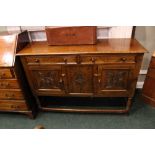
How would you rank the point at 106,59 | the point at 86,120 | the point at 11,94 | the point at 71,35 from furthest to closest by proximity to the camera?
the point at 86,120
the point at 11,94
the point at 71,35
the point at 106,59

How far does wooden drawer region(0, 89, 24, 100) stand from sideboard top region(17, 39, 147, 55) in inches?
16.4

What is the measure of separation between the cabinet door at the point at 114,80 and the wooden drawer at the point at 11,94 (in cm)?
81

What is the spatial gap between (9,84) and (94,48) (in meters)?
0.90

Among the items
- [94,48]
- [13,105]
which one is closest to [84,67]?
[94,48]

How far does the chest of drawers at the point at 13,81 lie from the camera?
54.8 inches

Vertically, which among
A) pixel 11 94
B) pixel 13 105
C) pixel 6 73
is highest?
pixel 6 73

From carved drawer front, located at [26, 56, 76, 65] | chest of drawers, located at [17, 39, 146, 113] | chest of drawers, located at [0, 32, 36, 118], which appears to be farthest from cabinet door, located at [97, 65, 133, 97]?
chest of drawers, located at [0, 32, 36, 118]

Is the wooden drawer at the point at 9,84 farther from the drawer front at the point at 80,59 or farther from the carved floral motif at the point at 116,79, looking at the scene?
the carved floral motif at the point at 116,79

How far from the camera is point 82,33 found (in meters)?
1.42

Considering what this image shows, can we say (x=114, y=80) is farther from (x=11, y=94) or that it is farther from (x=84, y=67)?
(x=11, y=94)

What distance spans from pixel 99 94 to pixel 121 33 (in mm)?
703

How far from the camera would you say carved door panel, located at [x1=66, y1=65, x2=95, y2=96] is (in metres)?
1.42

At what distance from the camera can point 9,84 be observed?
1.50 meters
